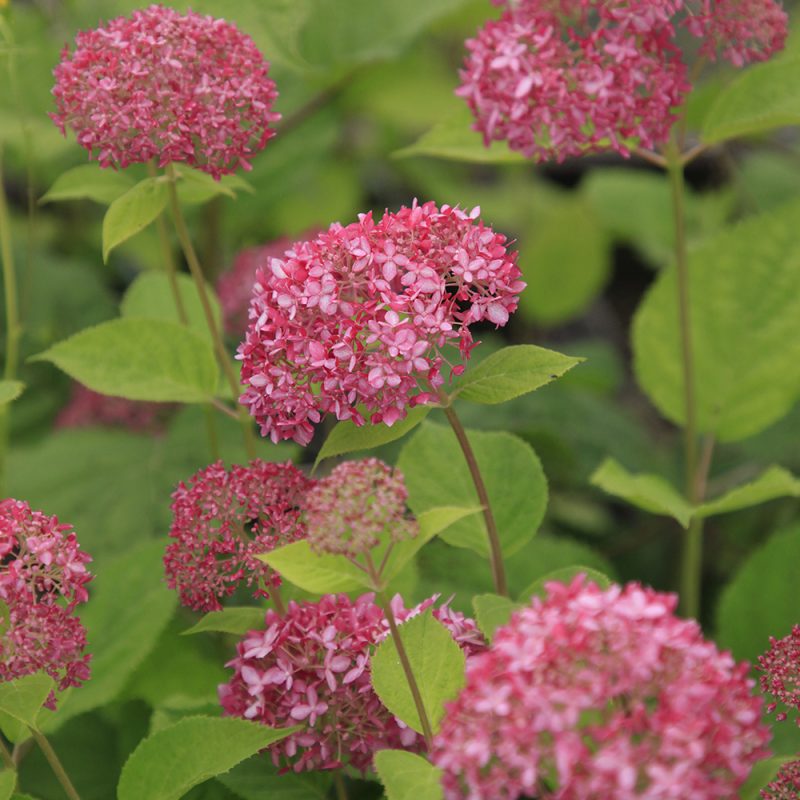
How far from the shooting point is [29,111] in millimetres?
2391

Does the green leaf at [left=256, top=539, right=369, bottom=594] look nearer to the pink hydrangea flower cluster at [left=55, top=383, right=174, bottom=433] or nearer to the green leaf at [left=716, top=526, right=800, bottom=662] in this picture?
the green leaf at [left=716, top=526, right=800, bottom=662]

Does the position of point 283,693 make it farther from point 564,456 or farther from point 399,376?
point 564,456

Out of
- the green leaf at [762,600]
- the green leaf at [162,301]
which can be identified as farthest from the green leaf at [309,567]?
the green leaf at [762,600]

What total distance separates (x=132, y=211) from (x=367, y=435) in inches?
16.2

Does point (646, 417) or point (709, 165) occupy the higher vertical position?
point (709, 165)

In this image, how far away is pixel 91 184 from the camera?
5.04ft

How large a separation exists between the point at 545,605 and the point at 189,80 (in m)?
0.69

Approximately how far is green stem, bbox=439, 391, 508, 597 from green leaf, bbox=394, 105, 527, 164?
0.54 meters

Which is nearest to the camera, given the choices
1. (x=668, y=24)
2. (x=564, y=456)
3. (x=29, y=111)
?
(x=668, y=24)

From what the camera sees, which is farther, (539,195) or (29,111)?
(539,195)

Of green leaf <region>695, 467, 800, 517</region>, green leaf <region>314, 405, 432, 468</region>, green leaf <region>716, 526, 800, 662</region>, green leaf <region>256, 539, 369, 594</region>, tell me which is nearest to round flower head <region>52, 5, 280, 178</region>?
green leaf <region>314, 405, 432, 468</region>

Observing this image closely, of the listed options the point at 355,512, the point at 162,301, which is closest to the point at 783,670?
the point at 355,512

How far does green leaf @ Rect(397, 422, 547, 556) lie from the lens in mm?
1408

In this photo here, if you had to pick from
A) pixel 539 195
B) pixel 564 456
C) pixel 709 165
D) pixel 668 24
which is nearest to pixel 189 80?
pixel 668 24
